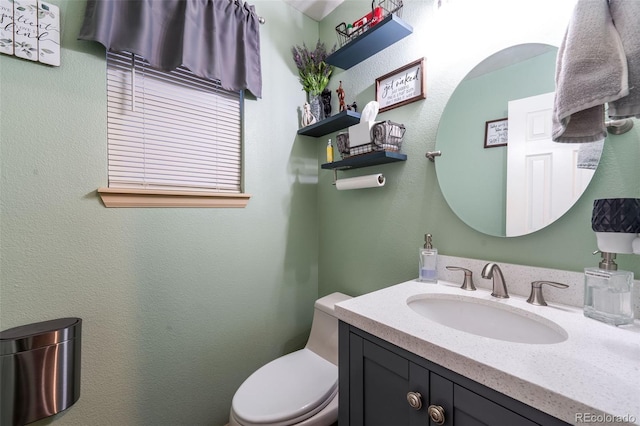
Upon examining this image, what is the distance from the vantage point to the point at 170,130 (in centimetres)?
128

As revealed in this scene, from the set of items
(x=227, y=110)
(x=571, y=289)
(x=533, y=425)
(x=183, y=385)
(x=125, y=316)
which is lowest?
(x=183, y=385)

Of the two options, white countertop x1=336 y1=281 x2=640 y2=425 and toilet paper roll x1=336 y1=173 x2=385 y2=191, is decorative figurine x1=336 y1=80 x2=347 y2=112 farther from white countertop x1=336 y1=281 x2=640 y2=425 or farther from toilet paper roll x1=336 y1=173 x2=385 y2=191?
white countertop x1=336 y1=281 x2=640 y2=425

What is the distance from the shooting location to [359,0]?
1.45 metres

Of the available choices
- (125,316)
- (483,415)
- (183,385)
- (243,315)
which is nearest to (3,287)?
(125,316)

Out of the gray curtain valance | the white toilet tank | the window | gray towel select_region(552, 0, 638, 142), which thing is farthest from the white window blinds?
gray towel select_region(552, 0, 638, 142)

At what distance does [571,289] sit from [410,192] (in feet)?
2.14

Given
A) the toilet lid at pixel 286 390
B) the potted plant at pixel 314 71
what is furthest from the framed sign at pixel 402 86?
the toilet lid at pixel 286 390

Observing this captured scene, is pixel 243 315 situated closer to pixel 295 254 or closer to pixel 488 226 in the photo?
pixel 295 254

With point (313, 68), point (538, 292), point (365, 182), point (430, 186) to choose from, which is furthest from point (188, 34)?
point (538, 292)

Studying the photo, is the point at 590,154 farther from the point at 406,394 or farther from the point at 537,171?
the point at 406,394

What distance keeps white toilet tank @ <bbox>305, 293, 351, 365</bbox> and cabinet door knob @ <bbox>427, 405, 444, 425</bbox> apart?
749 mm

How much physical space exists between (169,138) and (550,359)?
158 centimetres

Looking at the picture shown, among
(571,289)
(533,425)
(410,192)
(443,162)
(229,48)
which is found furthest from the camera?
(229,48)

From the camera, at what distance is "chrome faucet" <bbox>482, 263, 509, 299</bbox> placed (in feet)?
2.84
